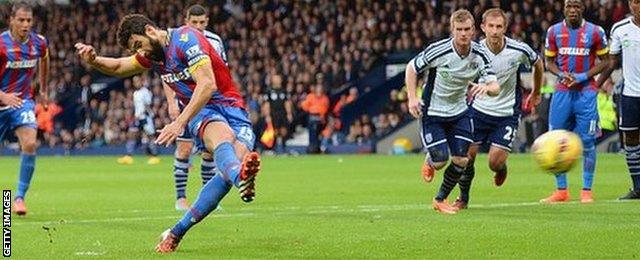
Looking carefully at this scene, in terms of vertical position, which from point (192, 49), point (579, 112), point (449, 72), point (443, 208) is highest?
point (192, 49)

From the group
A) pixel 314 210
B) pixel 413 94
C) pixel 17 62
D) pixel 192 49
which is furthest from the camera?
pixel 17 62

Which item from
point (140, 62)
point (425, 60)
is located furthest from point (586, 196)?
point (140, 62)

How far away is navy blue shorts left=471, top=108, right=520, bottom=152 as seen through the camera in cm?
1556

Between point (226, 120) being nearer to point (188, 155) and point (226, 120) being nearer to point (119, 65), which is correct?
point (119, 65)

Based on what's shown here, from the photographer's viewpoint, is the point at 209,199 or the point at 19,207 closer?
the point at 209,199

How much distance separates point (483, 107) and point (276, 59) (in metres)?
27.9

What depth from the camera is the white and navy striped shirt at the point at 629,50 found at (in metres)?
16.8

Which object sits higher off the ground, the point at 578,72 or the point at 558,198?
the point at 578,72

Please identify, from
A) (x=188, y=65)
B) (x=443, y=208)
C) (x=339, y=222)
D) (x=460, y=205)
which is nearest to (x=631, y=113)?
(x=460, y=205)

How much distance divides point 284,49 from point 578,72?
26.6 meters

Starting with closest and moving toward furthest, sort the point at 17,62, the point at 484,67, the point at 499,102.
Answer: the point at 484,67 < the point at 499,102 < the point at 17,62

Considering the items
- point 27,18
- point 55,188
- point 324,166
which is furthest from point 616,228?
point 324,166

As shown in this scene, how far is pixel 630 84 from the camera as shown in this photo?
1692cm

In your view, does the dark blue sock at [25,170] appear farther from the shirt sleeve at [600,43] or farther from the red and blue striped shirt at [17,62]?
the shirt sleeve at [600,43]
